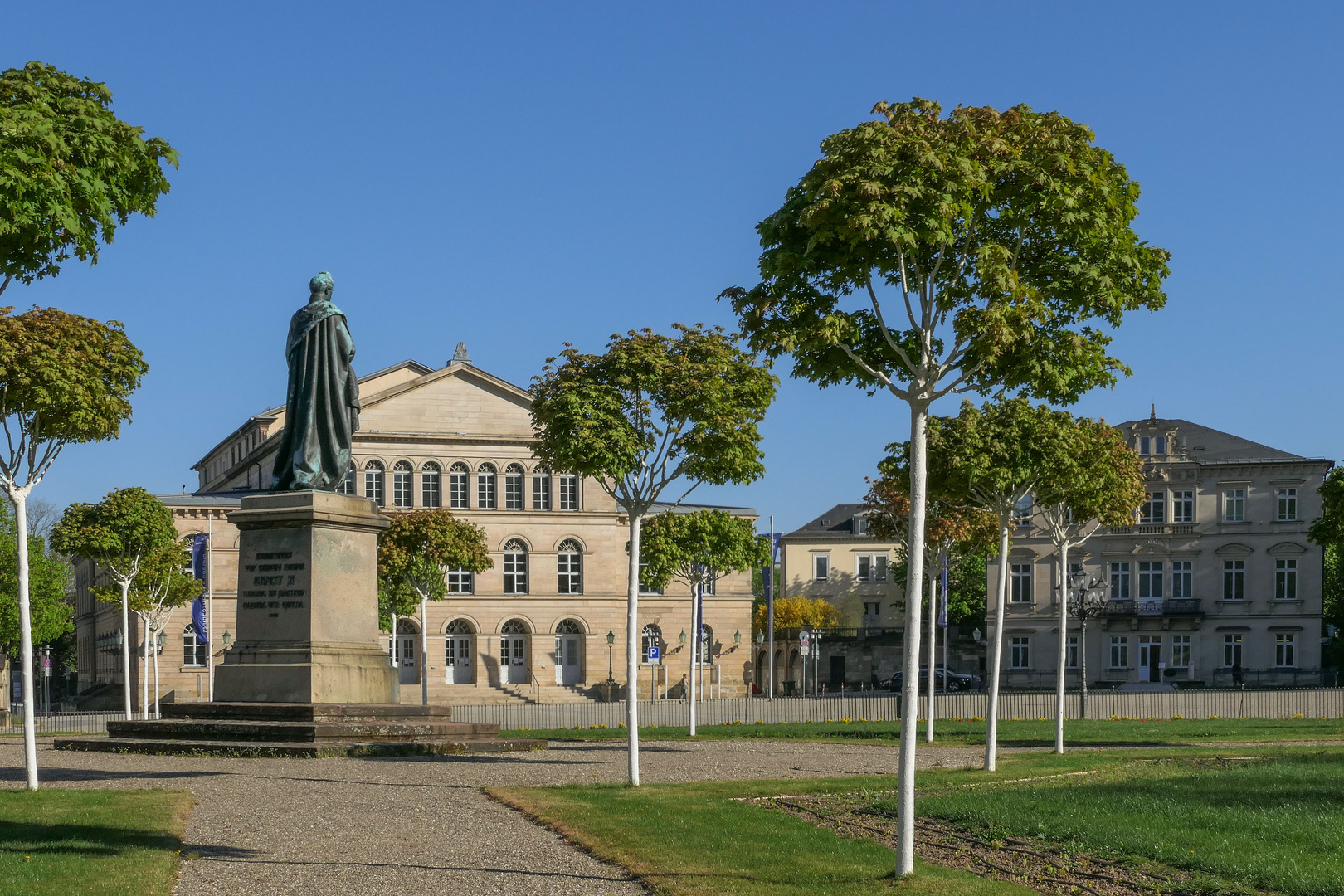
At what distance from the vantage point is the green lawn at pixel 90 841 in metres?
11.2

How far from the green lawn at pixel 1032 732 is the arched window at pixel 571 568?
38118 millimetres

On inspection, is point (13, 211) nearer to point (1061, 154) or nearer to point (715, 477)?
point (1061, 154)

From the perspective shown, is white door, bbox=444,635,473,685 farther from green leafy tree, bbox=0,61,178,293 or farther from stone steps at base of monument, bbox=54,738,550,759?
green leafy tree, bbox=0,61,178,293

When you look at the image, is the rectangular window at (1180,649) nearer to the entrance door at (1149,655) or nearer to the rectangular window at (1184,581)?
the entrance door at (1149,655)

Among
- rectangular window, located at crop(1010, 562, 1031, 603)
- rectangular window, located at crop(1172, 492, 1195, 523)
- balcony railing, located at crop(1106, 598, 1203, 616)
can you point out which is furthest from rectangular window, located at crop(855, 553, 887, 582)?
rectangular window, located at crop(1172, 492, 1195, 523)

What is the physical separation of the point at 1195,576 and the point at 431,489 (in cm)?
3738

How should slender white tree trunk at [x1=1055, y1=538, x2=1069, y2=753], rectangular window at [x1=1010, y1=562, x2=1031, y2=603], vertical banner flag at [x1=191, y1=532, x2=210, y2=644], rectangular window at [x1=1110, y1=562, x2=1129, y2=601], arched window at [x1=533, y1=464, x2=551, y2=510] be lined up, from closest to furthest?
slender white tree trunk at [x1=1055, y1=538, x2=1069, y2=753] < vertical banner flag at [x1=191, y1=532, x2=210, y2=644] < rectangular window at [x1=1110, y1=562, x2=1129, y2=601] < rectangular window at [x1=1010, y1=562, x2=1031, y2=603] < arched window at [x1=533, y1=464, x2=551, y2=510]

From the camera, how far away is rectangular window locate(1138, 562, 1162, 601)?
245ft

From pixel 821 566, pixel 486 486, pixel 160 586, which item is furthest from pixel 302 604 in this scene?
pixel 821 566

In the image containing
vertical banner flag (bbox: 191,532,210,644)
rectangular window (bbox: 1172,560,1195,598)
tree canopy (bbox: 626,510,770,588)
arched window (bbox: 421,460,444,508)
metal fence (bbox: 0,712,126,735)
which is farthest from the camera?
arched window (bbox: 421,460,444,508)

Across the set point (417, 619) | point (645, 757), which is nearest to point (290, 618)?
point (645, 757)

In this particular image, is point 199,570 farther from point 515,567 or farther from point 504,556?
point 515,567

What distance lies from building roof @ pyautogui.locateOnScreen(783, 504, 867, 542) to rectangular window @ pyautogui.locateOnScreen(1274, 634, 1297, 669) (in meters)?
35.4

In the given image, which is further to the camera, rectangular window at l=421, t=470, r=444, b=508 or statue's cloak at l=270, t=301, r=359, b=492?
rectangular window at l=421, t=470, r=444, b=508
